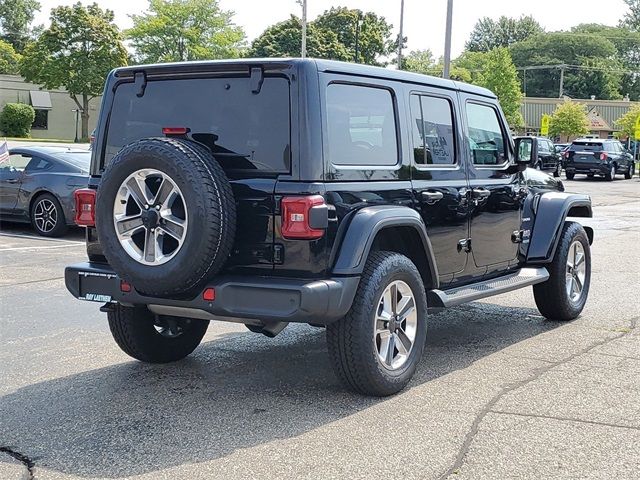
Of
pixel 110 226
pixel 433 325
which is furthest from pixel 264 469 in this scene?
pixel 433 325

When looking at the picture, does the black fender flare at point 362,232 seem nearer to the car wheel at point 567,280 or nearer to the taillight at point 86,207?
the taillight at point 86,207

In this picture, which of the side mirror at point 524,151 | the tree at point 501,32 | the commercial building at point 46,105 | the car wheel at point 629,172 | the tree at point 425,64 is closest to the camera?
the side mirror at point 524,151

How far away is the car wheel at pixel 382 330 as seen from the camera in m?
4.74

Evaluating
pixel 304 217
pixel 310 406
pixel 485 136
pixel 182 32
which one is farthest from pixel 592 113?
pixel 304 217

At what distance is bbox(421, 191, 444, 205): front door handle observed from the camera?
18.0ft

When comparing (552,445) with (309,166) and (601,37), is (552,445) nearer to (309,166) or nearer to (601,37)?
(309,166)

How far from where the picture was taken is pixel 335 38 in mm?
72625

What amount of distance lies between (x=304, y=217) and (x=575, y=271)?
12.6 ft

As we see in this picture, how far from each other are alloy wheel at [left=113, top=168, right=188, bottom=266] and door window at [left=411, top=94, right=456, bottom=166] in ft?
5.79

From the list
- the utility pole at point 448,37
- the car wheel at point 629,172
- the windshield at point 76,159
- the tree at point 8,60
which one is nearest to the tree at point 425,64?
the tree at point 8,60

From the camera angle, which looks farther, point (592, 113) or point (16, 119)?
point (592, 113)

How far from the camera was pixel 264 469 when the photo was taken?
3850 mm

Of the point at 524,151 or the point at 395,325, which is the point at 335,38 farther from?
the point at 395,325

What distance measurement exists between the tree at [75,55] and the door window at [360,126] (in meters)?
53.7
